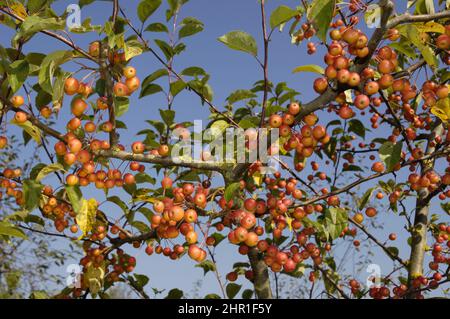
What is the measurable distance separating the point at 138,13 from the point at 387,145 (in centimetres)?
174

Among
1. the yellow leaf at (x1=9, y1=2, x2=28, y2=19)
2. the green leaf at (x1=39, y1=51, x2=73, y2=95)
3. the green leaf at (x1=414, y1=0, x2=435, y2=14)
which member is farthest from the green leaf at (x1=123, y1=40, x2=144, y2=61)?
the green leaf at (x1=414, y1=0, x2=435, y2=14)

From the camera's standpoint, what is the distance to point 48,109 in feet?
9.50

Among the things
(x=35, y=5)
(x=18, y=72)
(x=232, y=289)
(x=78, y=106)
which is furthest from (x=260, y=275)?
(x=35, y=5)

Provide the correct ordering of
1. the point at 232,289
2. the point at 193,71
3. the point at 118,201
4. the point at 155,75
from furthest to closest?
1. the point at 232,289
2. the point at 118,201
3. the point at 193,71
4. the point at 155,75

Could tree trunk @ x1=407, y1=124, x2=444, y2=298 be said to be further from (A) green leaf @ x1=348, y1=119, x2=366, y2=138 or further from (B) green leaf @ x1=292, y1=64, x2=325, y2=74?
(B) green leaf @ x1=292, y1=64, x2=325, y2=74

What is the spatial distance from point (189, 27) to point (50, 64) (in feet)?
3.30

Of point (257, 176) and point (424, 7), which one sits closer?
point (424, 7)

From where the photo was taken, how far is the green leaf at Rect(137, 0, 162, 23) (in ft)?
9.09

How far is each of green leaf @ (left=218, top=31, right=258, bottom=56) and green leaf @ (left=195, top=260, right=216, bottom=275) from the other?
2.04 meters

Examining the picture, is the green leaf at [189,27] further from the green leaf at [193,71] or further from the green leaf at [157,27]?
the green leaf at [193,71]

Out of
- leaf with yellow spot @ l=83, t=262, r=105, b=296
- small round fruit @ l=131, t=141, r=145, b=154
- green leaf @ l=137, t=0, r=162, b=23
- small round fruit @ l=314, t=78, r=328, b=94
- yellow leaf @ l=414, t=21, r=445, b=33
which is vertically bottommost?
leaf with yellow spot @ l=83, t=262, r=105, b=296

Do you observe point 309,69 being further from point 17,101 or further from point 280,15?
point 17,101

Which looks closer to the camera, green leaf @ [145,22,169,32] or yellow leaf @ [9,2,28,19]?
yellow leaf @ [9,2,28,19]

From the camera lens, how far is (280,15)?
237cm
